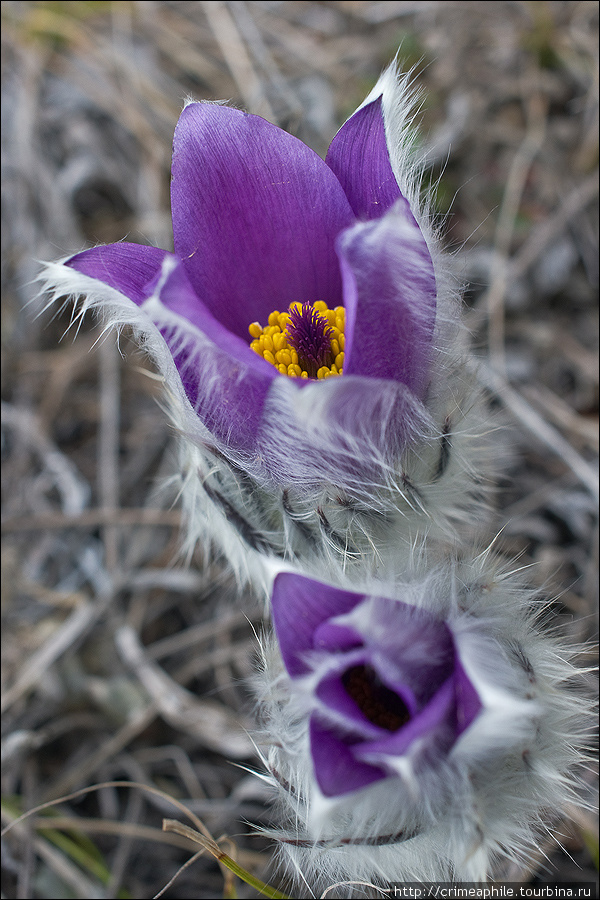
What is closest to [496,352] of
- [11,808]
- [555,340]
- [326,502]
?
[555,340]

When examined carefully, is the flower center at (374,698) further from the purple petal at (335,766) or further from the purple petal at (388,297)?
the purple petal at (388,297)

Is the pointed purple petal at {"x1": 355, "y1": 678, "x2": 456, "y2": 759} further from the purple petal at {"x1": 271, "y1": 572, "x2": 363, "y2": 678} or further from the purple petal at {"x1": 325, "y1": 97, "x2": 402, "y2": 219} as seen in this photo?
the purple petal at {"x1": 325, "y1": 97, "x2": 402, "y2": 219}

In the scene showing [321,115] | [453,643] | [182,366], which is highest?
[321,115]

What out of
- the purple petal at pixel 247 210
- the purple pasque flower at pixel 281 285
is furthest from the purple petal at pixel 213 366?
the purple petal at pixel 247 210

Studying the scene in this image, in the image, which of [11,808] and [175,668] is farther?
[175,668]

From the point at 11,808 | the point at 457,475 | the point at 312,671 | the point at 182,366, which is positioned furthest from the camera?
the point at 11,808

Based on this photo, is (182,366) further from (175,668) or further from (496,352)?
(496,352)

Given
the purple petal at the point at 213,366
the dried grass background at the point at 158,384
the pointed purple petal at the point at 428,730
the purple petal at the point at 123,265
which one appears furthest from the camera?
the dried grass background at the point at 158,384
